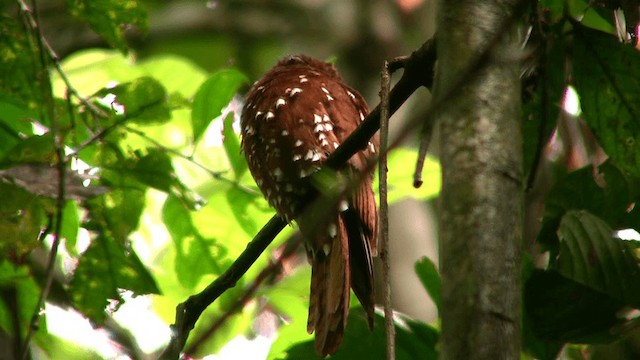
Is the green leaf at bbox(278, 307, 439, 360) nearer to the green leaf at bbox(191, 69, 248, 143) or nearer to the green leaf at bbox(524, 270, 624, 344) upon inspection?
the green leaf at bbox(524, 270, 624, 344)

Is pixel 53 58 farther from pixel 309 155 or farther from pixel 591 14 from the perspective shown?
pixel 591 14

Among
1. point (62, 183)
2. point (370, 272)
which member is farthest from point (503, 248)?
point (370, 272)

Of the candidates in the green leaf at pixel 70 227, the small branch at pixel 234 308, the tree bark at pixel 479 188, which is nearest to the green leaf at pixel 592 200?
the tree bark at pixel 479 188

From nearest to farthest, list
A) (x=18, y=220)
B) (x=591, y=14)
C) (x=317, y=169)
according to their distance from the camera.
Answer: (x=18, y=220)
(x=591, y=14)
(x=317, y=169)

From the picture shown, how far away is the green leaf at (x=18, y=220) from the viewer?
62.6 inches

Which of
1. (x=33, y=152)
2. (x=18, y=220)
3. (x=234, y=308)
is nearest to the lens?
(x=234, y=308)

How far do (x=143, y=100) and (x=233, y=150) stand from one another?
0.55 metres

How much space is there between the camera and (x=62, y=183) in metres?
1.46

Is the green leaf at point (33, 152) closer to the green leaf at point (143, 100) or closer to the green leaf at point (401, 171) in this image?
the green leaf at point (143, 100)

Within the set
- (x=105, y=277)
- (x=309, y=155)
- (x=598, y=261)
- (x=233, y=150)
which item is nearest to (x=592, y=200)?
(x=598, y=261)

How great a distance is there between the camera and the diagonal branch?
1.56 metres

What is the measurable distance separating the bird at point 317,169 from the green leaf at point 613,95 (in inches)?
25.1

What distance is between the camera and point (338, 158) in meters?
1.91

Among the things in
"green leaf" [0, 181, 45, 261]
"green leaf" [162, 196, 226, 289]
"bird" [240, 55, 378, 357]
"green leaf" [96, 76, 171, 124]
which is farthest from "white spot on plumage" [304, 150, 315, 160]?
"green leaf" [0, 181, 45, 261]
